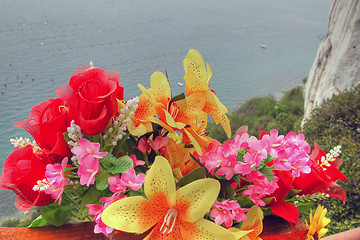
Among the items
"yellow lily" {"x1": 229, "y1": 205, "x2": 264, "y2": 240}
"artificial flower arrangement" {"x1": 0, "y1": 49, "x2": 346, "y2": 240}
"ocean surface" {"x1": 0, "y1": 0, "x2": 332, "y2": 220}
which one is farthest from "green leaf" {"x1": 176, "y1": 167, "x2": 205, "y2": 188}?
"ocean surface" {"x1": 0, "y1": 0, "x2": 332, "y2": 220}

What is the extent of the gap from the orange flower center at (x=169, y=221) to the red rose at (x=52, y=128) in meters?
0.19

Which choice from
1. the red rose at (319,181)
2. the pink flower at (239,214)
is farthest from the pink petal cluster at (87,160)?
the red rose at (319,181)

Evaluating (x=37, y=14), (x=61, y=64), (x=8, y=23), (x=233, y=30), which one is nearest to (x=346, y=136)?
(x=61, y=64)

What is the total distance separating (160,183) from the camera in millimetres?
444

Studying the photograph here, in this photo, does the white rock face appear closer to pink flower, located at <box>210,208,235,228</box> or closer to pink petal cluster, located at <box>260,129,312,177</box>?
pink petal cluster, located at <box>260,129,312,177</box>

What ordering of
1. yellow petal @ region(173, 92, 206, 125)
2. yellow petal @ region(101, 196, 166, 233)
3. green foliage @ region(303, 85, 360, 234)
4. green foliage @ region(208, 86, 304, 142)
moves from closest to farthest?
yellow petal @ region(101, 196, 166, 233), yellow petal @ region(173, 92, 206, 125), green foliage @ region(303, 85, 360, 234), green foliage @ region(208, 86, 304, 142)

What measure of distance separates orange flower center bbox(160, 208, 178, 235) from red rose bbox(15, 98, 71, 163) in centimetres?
19

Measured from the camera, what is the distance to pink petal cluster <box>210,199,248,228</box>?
468 mm

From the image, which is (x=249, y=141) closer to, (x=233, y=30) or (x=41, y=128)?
(x=41, y=128)

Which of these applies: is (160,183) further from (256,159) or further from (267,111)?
(267,111)

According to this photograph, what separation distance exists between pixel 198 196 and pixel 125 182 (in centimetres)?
10

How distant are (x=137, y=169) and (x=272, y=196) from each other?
0.76 ft

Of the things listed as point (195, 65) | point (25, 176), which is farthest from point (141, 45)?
point (25, 176)

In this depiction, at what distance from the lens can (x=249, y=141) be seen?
50cm
